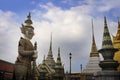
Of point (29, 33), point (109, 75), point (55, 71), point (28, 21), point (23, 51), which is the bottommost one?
point (109, 75)

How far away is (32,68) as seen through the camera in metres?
30.6

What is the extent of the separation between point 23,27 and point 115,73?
16786 mm

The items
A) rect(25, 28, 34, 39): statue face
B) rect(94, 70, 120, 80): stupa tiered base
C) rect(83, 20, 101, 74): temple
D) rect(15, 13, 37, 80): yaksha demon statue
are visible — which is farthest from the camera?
rect(83, 20, 101, 74): temple

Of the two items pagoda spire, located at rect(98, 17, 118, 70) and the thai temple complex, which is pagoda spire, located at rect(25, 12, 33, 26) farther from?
pagoda spire, located at rect(98, 17, 118, 70)

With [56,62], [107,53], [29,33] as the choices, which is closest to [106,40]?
[107,53]

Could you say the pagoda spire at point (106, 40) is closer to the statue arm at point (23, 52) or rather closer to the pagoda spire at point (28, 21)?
the statue arm at point (23, 52)

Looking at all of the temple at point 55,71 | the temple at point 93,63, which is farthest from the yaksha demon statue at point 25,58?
the temple at point 93,63

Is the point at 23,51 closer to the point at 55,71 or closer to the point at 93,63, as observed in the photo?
the point at 55,71

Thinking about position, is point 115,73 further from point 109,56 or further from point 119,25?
point 119,25

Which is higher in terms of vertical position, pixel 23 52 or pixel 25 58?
pixel 23 52

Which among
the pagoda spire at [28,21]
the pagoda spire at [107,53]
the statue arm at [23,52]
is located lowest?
the pagoda spire at [107,53]

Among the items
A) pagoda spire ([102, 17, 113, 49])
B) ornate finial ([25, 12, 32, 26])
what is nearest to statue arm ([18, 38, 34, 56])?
ornate finial ([25, 12, 32, 26])

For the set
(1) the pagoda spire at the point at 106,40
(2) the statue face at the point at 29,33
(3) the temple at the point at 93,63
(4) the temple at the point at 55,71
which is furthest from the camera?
(3) the temple at the point at 93,63

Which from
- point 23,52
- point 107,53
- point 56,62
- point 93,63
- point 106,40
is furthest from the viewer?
point 93,63
